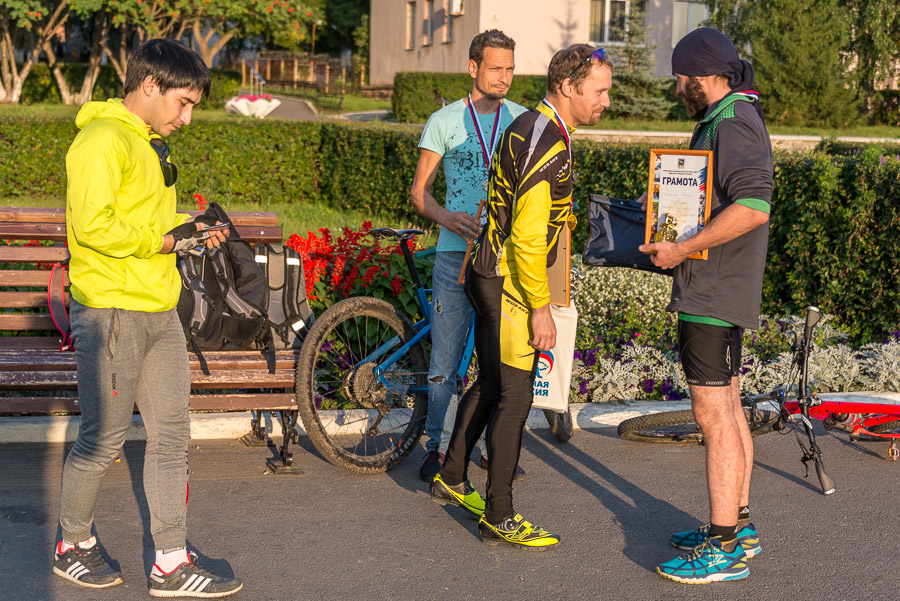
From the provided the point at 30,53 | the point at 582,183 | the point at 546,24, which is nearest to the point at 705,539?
the point at 582,183

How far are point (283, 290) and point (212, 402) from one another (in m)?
0.70

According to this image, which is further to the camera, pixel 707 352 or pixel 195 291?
pixel 195 291

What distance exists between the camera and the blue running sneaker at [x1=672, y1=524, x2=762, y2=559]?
431cm

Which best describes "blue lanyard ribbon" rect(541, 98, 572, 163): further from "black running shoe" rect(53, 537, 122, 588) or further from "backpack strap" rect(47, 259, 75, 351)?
"backpack strap" rect(47, 259, 75, 351)

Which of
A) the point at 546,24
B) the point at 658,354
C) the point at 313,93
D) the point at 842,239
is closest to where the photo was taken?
the point at 658,354

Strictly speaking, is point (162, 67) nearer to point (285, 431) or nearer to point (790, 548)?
point (285, 431)

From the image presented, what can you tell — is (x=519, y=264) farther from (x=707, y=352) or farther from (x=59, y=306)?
(x=59, y=306)

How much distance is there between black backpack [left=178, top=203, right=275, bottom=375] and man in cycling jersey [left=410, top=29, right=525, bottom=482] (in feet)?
2.97

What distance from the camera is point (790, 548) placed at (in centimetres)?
450

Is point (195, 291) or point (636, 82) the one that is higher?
point (636, 82)

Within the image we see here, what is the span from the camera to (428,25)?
116 feet

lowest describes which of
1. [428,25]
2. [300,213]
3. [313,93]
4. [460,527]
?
[460,527]

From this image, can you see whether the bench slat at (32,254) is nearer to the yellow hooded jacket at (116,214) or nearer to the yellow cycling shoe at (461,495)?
the yellow hooded jacket at (116,214)

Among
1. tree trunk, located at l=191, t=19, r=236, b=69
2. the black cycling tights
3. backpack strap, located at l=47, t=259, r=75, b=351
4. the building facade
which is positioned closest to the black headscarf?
the black cycling tights
